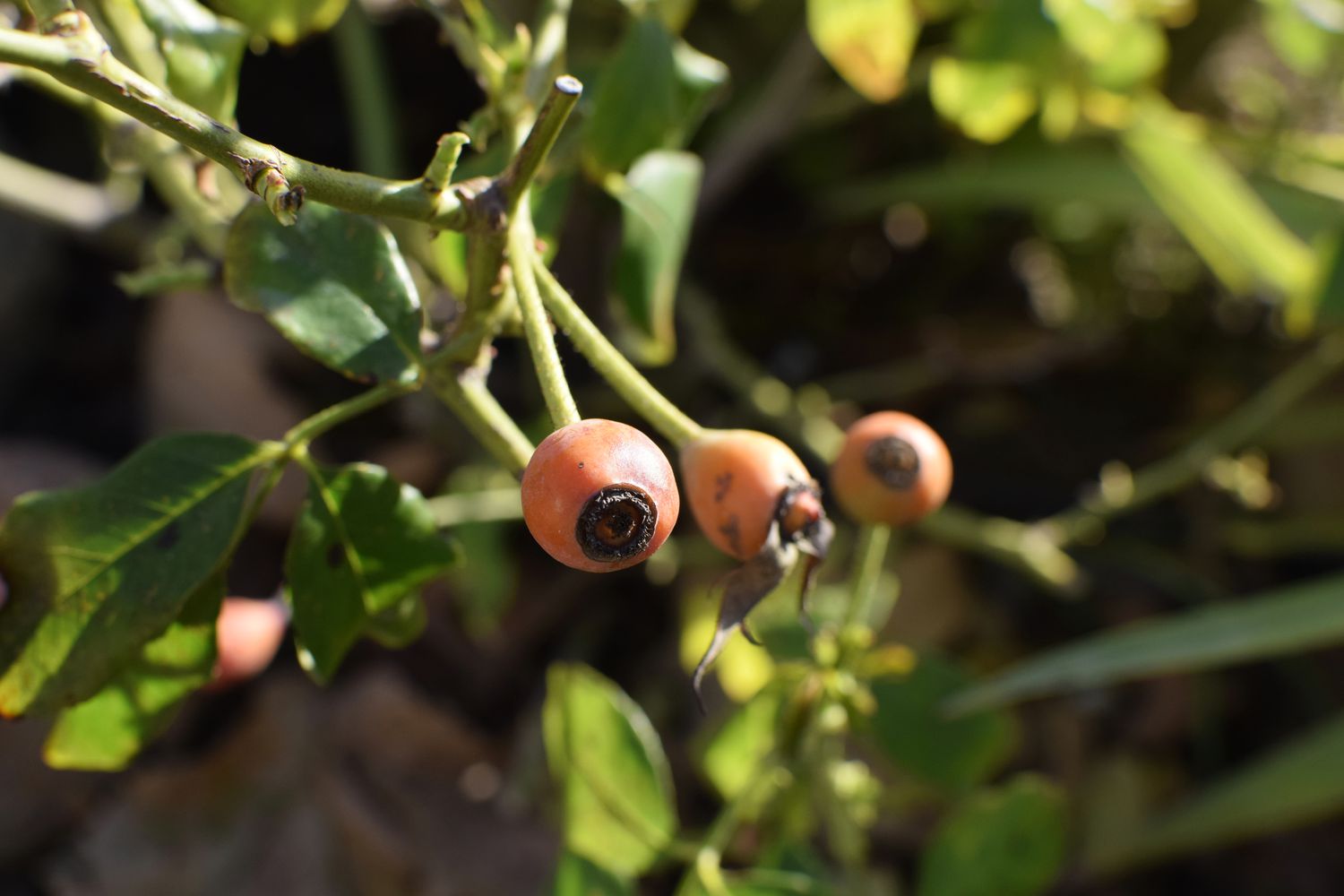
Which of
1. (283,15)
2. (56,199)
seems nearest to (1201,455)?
(283,15)

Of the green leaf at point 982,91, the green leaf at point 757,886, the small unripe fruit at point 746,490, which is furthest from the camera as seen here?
the green leaf at point 982,91

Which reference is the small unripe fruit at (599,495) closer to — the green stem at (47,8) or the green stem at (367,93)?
the green stem at (47,8)

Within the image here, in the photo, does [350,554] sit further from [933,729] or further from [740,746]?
[933,729]

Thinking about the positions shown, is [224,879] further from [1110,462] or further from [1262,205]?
[1262,205]

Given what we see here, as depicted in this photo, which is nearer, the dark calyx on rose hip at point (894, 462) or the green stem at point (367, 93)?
the dark calyx on rose hip at point (894, 462)

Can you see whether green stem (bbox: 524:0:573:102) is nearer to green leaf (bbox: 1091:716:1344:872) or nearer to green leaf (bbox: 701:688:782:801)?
green leaf (bbox: 701:688:782:801)

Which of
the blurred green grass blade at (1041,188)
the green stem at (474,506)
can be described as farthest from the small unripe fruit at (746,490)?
the blurred green grass blade at (1041,188)

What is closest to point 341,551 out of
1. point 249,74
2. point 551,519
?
point 551,519
